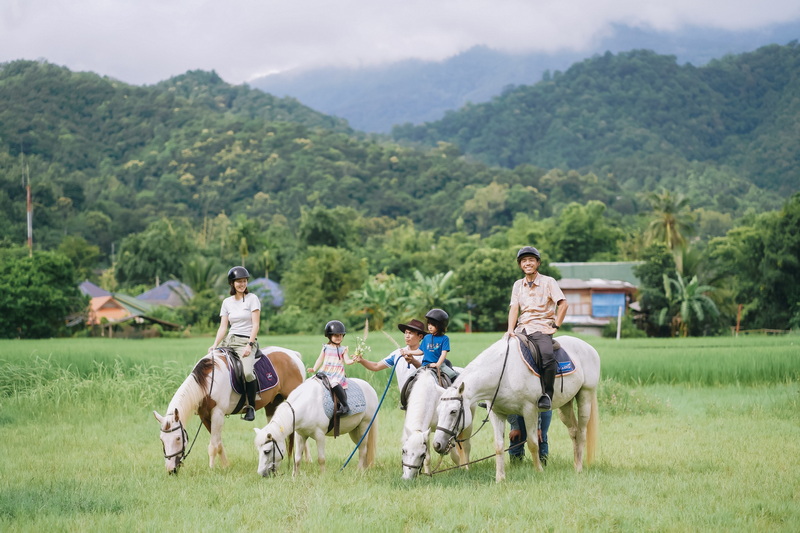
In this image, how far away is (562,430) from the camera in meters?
13.3

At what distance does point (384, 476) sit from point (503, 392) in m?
1.55

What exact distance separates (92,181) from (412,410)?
11162cm

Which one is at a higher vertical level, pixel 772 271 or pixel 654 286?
pixel 772 271

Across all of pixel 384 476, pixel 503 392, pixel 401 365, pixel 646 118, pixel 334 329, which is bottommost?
pixel 384 476

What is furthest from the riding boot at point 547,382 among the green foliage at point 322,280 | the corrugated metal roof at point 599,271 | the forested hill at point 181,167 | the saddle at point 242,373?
the forested hill at point 181,167

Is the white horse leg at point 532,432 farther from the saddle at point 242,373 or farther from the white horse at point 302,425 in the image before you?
the saddle at point 242,373

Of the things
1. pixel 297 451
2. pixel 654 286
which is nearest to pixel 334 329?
pixel 297 451

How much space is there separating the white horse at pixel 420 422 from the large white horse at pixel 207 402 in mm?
2263

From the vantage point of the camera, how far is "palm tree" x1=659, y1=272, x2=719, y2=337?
1805 inches

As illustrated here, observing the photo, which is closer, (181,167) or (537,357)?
(537,357)

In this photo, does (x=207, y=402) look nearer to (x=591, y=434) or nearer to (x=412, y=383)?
(x=412, y=383)

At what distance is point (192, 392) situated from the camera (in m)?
9.10

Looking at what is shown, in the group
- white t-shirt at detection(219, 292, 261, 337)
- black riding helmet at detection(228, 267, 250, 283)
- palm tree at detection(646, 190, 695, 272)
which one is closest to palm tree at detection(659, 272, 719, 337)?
palm tree at detection(646, 190, 695, 272)

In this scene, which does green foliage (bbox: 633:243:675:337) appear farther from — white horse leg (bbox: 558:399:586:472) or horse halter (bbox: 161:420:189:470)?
horse halter (bbox: 161:420:189:470)
